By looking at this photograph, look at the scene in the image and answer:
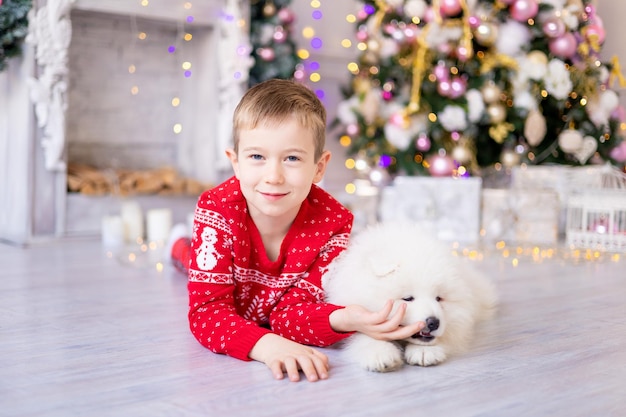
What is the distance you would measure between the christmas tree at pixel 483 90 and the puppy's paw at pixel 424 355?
2261mm

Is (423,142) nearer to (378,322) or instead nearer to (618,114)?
(618,114)

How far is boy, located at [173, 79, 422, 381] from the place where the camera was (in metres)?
1.31

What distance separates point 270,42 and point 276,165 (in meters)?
2.50

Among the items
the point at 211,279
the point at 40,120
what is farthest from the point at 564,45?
the point at 211,279

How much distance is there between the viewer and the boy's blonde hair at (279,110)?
4.44ft

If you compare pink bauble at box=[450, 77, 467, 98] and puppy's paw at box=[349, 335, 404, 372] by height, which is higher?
pink bauble at box=[450, 77, 467, 98]

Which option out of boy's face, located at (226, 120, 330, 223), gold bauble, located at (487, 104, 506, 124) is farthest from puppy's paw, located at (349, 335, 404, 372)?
gold bauble, located at (487, 104, 506, 124)

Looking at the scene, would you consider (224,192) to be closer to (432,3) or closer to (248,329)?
(248,329)

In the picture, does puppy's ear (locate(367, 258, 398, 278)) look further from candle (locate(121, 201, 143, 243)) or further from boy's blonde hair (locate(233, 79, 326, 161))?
candle (locate(121, 201, 143, 243))

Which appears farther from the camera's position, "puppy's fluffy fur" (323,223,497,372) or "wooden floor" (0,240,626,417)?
Answer: "puppy's fluffy fur" (323,223,497,372)

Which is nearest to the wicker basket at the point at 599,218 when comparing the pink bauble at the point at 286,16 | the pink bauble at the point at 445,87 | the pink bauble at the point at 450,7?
the pink bauble at the point at 445,87

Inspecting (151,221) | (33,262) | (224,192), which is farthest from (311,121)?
(151,221)

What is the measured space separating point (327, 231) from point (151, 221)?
177cm

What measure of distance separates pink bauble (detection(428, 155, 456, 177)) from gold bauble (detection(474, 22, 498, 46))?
0.57 meters
